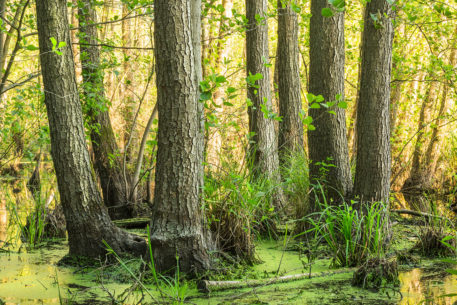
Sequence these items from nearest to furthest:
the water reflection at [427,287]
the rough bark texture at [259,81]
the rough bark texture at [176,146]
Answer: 1. the water reflection at [427,287]
2. the rough bark texture at [176,146]
3. the rough bark texture at [259,81]

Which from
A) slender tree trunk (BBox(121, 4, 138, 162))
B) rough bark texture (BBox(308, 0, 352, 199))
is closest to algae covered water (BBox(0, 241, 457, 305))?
rough bark texture (BBox(308, 0, 352, 199))

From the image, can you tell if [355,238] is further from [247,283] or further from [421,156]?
[421,156]

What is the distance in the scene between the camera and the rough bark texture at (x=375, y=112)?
496cm

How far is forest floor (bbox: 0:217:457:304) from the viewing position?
371cm

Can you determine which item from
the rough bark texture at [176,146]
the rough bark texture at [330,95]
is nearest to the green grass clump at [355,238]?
the rough bark texture at [330,95]

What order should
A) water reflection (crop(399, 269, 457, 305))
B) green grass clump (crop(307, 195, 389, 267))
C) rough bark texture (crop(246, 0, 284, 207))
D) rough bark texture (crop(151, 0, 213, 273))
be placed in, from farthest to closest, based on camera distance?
rough bark texture (crop(246, 0, 284, 207))
green grass clump (crop(307, 195, 389, 267))
rough bark texture (crop(151, 0, 213, 273))
water reflection (crop(399, 269, 457, 305))

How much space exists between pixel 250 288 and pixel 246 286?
0.13 ft

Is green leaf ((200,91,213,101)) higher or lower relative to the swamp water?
higher

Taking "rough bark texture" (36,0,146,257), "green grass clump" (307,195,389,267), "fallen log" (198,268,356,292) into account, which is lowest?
"fallen log" (198,268,356,292)

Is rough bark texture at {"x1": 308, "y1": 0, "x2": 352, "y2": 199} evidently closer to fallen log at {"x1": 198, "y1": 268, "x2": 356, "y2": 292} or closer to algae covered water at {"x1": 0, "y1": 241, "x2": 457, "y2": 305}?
algae covered water at {"x1": 0, "y1": 241, "x2": 457, "y2": 305}

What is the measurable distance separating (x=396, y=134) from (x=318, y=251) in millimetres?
7033

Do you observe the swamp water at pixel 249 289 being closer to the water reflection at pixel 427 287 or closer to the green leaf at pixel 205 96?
the water reflection at pixel 427 287

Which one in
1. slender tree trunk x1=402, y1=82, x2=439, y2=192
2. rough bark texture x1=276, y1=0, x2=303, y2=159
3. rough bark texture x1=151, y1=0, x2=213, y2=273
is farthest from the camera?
slender tree trunk x1=402, y1=82, x2=439, y2=192

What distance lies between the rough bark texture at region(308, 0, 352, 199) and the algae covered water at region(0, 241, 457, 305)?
1143 mm
